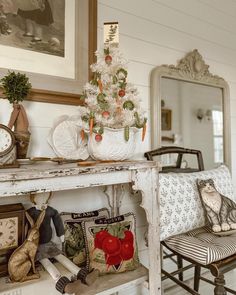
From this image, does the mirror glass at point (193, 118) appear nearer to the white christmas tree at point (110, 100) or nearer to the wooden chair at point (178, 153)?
the wooden chair at point (178, 153)

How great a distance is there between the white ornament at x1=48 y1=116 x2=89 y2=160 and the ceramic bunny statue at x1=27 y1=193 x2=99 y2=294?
9.7 inches

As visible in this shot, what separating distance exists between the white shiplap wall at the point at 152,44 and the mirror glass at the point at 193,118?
0.18 metres

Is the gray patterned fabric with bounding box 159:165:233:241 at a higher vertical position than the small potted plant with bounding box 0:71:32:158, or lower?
lower

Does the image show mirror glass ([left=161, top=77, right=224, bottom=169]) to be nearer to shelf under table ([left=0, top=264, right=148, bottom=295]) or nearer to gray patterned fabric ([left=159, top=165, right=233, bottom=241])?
gray patterned fabric ([left=159, top=165, right=233, bottom=241])

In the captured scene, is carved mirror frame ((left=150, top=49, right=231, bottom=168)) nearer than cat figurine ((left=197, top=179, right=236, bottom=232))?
No

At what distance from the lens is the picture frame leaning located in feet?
4.45

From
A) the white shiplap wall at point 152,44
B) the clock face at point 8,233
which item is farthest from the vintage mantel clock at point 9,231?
the white shiplap wall at point 152,44

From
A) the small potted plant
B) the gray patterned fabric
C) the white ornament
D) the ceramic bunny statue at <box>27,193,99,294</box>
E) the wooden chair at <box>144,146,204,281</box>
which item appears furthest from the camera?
the wooden chair at <box>144,146,204,281</box>

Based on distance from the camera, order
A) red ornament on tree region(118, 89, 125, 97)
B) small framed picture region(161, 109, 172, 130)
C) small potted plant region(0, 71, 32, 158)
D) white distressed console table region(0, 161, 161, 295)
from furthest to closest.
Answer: small framed picture region(161, 109, 172, 130), red ornament on tree region(118, 89, 125, 97), small potted plant region(0, 71, 32, 158), white distressed console table region(0, 161, 161, 295)

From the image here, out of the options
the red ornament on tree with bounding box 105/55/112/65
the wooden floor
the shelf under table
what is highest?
the red ornament on tree with bounding box 105/55/112/65

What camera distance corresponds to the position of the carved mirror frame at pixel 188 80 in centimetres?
184

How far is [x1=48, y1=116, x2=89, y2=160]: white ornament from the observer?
1.35m

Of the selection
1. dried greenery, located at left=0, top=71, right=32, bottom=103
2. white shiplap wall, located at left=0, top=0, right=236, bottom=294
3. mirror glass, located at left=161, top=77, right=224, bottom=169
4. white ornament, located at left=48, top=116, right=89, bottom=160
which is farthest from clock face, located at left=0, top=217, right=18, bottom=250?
mirror glass, located at left=161, top=77, right=224, bottom=169

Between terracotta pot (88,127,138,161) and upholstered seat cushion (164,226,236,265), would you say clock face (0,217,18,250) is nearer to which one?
terracotta pot (88,127,138,161)
